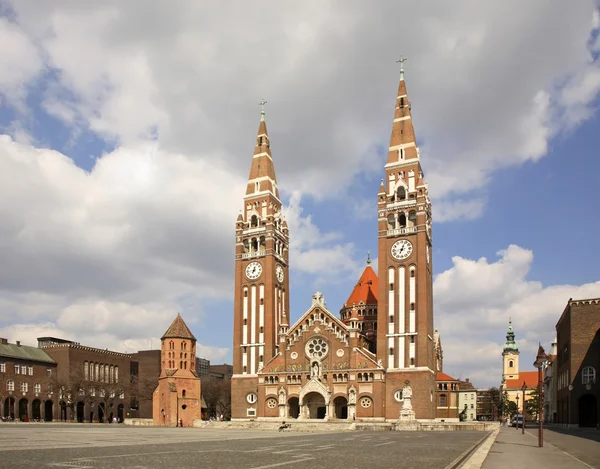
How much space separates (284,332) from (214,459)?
6304cm

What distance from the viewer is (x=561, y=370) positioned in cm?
8919

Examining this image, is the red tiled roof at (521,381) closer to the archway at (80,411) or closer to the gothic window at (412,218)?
the gothic window at (412,218)

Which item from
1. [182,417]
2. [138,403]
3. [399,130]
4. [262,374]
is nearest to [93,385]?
[138,403]

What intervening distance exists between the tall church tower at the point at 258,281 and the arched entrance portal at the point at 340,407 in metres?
10.5

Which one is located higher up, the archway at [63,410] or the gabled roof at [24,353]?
the gabled roof at [24,353]

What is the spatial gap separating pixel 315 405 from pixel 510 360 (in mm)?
135576

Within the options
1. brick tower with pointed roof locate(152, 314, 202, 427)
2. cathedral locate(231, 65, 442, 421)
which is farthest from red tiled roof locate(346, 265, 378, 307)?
brick tower with pointed roof locate(152, 314, 202, 427)

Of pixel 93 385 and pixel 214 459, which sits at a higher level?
pixel 214 459

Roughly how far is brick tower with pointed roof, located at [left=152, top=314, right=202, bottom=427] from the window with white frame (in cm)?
4745

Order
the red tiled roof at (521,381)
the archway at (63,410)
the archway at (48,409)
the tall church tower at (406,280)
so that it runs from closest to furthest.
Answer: the tall church tower at (406,280)
the archway at (48,409)
the archway at (63,410)
the red tiled roof at (521,381)

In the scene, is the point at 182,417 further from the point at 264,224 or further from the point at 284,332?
the point at 264,224

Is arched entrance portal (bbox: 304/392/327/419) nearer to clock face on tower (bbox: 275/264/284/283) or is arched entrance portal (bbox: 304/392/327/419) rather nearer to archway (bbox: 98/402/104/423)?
clock face on tower (bbox: 275/264/284/283)

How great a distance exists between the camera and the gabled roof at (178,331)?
8631cm

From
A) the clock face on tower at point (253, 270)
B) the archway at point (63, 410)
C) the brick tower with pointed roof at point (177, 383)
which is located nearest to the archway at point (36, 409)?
the archway at point (63, 410)
